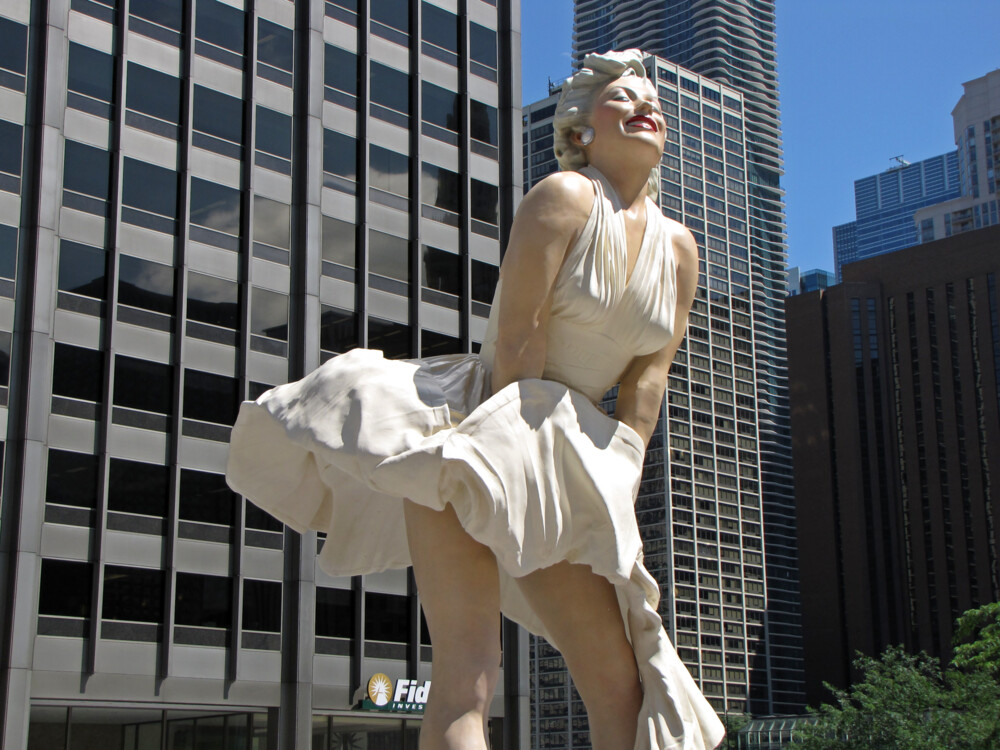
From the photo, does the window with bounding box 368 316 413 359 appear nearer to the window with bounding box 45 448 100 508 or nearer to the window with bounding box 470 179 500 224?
the window with bounding box 470 179 500 224

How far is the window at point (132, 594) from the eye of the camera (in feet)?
98.7

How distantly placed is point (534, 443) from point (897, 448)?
12370 centimetres

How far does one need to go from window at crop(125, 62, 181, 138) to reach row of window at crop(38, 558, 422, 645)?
37.3 ft

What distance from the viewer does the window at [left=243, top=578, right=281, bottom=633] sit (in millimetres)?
32375

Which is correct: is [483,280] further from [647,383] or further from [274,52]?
[647,383]

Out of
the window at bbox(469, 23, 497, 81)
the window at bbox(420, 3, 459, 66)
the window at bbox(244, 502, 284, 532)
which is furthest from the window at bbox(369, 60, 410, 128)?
the window at bbox(244, 502, 284, 532)

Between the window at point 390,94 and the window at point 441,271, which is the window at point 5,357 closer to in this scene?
the window at point 441,271

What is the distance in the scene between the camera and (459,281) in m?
39.3

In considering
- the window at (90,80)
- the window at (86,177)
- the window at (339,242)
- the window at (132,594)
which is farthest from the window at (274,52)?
the window at (132,594)

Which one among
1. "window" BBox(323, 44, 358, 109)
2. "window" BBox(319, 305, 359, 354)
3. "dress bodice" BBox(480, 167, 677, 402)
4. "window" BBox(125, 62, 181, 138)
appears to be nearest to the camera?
"dress bodice" BBox(480, 167, 677, 402)

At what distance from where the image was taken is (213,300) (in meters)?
34.0

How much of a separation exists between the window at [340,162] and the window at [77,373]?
8975 mm

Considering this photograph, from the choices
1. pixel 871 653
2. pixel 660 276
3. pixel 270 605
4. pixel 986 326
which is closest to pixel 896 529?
pixel 871 653

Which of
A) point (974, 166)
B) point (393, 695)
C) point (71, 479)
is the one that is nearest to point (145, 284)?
point (71, 479)
